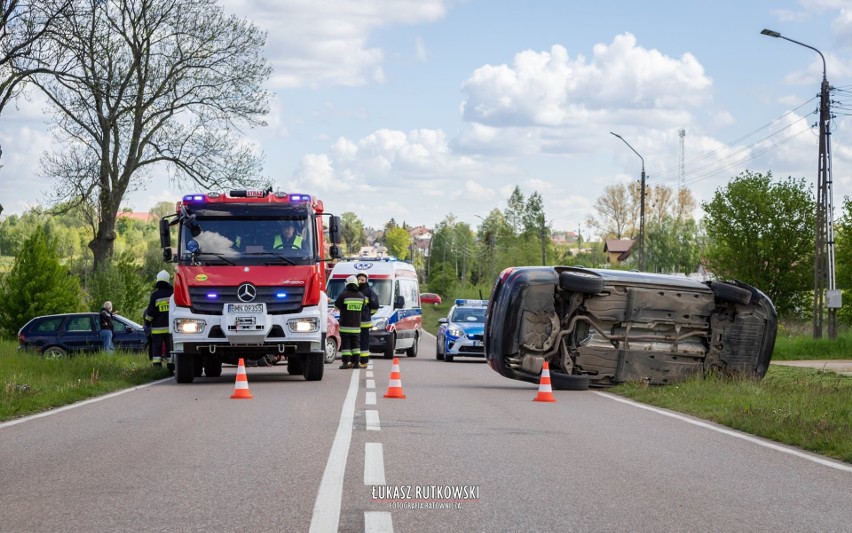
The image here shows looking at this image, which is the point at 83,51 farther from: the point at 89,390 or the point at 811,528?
the point at 811,528

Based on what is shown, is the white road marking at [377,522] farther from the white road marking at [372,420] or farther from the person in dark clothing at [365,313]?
the person in dark clothing at [365,313]

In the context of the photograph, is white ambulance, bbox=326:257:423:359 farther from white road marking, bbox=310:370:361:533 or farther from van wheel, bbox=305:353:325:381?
white road marking, bbox=310:370:361:533

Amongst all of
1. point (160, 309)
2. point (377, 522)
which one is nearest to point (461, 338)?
point (160, 309)

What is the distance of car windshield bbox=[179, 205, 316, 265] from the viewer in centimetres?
1830

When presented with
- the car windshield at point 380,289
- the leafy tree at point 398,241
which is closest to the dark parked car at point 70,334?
the car windshield at point 380,289

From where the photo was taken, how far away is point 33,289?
4069 centimetres

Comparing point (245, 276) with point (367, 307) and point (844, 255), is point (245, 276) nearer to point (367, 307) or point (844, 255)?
point (367, 307)

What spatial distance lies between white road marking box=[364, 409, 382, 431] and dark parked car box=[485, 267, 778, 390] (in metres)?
4.90

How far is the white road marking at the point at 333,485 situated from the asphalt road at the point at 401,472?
0.8 inches

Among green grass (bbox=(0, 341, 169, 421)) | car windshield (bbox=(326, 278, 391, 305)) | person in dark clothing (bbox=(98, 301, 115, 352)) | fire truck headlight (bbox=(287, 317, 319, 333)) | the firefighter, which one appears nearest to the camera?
green grass (bbox=(0, 341, 169, 421))

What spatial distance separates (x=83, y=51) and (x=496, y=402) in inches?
560

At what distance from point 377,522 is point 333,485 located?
4.25 ft

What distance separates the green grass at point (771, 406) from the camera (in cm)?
1070

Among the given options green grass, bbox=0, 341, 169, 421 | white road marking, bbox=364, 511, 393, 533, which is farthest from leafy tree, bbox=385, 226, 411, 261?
white road marking, bbox=364, 511, 393, 533
